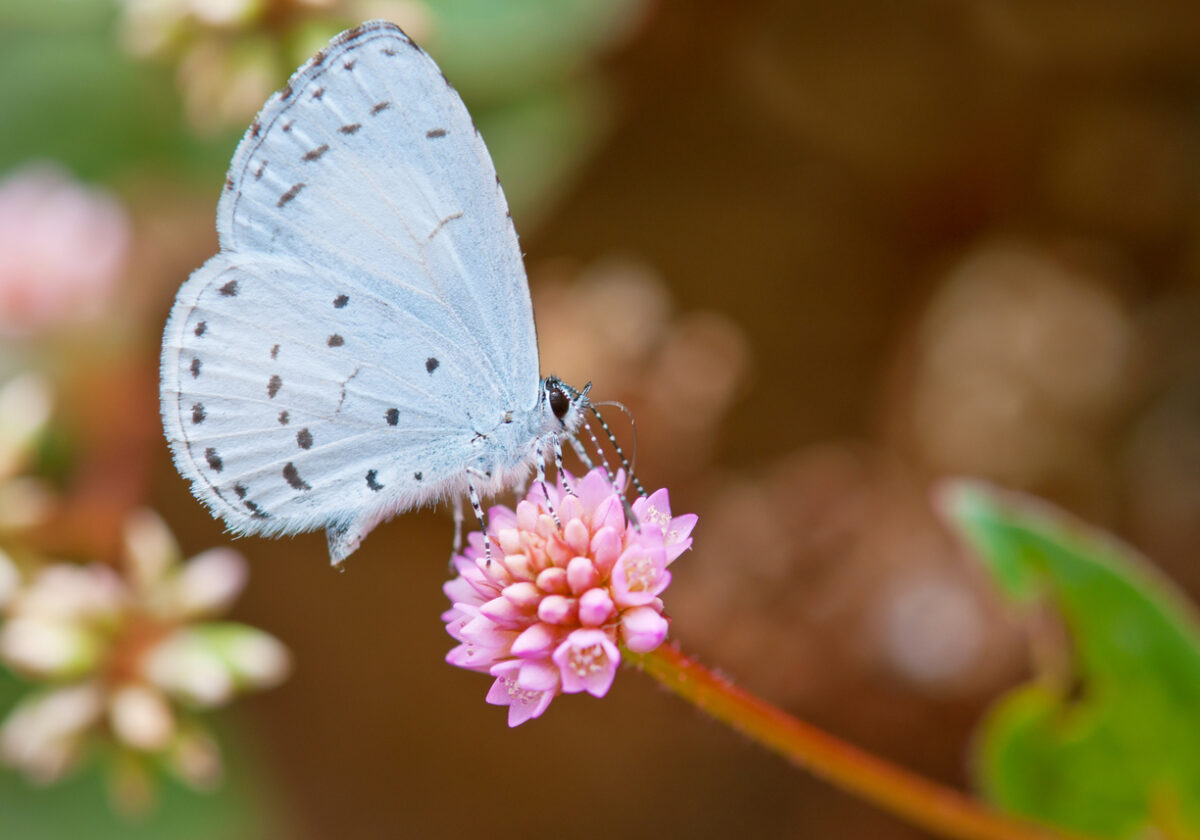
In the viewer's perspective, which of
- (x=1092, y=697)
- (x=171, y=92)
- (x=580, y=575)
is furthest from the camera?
(x=171, y=92)

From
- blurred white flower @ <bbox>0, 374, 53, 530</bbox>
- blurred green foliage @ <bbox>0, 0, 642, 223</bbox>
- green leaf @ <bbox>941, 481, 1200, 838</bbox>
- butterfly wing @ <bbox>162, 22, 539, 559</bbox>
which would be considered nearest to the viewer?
butterfly wing @ <bbox>162, 22, 539, 559</bbox>

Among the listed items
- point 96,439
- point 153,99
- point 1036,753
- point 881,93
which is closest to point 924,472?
point 1036,753

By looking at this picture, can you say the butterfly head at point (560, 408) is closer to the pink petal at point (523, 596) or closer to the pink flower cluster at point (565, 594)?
the pink flower cluster at point (565, 594)

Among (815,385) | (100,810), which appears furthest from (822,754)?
(100,810)

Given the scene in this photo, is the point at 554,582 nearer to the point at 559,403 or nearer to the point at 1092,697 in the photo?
the point at 559,403

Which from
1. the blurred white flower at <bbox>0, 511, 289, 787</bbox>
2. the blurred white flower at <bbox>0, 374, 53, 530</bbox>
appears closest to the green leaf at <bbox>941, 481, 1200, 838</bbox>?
the blurred white flower at <bbox>0, 511, 289, 787</bbox>

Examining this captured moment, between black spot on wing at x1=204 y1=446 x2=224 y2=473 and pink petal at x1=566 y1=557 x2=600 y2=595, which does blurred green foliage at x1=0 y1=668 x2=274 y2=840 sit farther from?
pink petal at x1=566 y1=557 x2=600 y2=595

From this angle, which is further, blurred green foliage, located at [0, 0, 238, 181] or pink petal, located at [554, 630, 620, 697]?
blurred green foliage, located at [0, 0, 238, 181]
